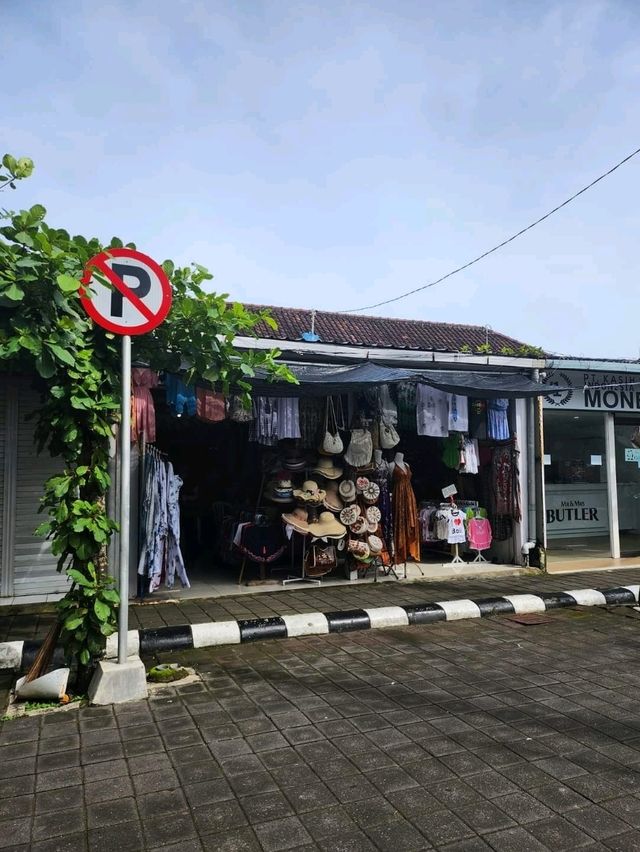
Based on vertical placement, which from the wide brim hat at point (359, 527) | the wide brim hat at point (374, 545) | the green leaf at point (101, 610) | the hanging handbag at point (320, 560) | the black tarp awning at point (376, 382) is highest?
the black tarp awning at point (376, 382)

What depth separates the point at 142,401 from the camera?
285 inches

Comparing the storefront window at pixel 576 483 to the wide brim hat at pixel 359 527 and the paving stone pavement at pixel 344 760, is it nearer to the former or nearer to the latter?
the wide brim hat at pixel 359 527

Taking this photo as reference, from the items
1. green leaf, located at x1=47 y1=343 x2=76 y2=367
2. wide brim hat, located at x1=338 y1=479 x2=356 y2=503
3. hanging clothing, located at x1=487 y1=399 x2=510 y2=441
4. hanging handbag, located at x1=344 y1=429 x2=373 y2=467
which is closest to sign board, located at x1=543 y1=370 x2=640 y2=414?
hanging clothing, located at x1=487 y1=399 x2=510 y2=441

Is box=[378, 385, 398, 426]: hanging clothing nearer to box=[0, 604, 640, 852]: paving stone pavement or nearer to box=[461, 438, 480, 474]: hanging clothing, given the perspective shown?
box=[461, 438, 480, 474]: hanging clothing

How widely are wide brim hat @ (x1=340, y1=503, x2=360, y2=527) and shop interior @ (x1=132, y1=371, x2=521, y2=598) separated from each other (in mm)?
14

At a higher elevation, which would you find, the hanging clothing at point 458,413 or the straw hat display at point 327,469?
the hanging clothing at point 458,413

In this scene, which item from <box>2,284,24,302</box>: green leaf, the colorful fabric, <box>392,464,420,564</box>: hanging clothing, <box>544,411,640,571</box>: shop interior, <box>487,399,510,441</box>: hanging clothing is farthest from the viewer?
<box>544,411,640,571</box>: shop interior

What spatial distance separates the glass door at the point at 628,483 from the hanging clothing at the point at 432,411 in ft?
13.0

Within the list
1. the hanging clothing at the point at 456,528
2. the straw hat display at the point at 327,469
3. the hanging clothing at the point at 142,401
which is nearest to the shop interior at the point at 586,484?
the hanging clothing at the point at 456,528

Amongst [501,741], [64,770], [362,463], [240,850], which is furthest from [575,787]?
[362,463]

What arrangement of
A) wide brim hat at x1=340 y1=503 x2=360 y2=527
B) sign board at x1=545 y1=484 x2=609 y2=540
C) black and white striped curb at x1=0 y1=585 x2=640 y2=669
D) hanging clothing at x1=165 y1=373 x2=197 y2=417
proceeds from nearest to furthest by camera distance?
black and white striped curb at x1=0 y1=585 x2=640 y2=669 < hanging clothing at x1=165 y1=373 x2=197 y2=417 < wide brim hat at x1=340 y1=503 x2=360 y2=527 < sign board at x1=545 y1=484 x2=609 y2=540

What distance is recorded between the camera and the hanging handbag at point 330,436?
862 centimetres

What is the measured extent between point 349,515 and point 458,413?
2.23 metres

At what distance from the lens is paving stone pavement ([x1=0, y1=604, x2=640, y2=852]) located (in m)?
2.81
